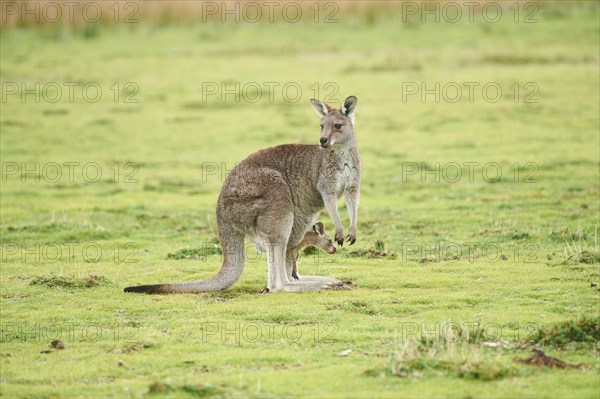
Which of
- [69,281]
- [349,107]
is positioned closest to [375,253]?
[349,107]

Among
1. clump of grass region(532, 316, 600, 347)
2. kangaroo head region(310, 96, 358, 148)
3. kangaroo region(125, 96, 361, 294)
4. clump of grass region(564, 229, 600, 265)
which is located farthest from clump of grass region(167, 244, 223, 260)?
clump of grass region(532, 316, 600, 347)

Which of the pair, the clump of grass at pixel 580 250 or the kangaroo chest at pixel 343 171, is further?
the clump of grass at pixel 580 250

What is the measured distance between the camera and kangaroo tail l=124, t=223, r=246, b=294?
10852 millimetres

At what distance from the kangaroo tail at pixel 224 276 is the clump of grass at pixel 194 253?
2.66 meters

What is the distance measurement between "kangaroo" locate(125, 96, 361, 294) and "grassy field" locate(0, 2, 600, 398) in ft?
1.16

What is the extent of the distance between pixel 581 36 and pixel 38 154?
20716 mm

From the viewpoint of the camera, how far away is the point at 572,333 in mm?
8711

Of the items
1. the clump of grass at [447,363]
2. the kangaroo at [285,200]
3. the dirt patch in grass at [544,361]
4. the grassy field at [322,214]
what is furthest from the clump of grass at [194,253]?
the dirt patch in grass at [544,361]

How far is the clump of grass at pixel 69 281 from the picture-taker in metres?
11.8

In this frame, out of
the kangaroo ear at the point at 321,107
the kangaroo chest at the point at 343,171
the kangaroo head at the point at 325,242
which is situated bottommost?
the kangaroo head at the point at 325,242

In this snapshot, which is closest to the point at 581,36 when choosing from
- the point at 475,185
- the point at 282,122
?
the point at 282,122

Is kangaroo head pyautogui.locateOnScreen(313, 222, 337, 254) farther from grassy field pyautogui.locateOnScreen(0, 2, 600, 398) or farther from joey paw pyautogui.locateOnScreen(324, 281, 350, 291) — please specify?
joey paw pyautogui.locateOnScreen(324, 281, 350, 291)

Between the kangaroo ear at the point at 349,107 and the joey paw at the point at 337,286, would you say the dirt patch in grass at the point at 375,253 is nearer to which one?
the joey paw at the point at 337,286

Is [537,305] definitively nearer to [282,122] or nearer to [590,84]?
[282,122]
